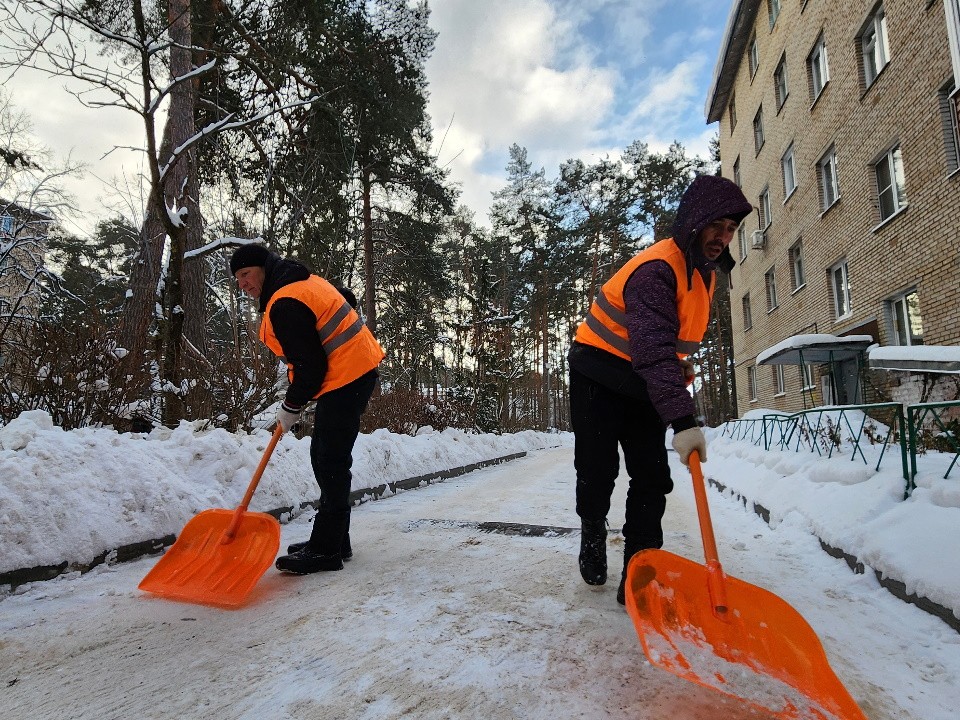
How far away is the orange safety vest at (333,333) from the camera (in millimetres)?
2957

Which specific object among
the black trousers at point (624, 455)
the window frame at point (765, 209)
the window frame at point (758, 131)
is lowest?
the black trousers at point (624, 455)

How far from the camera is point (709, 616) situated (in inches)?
70.5

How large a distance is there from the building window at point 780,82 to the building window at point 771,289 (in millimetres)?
4696

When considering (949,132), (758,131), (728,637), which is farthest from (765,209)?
(728,637)

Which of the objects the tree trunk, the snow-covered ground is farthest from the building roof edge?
the snow-covered ground

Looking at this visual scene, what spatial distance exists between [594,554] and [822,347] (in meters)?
9.89

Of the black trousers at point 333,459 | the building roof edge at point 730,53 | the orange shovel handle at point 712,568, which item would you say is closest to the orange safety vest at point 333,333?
the black trousers at point 333,459

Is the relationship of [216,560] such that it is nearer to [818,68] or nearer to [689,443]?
[689,443]

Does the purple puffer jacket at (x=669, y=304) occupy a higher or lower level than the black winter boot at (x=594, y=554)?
higher

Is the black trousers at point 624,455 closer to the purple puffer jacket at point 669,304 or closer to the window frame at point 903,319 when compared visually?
the purple puffer jacket at point 669,304

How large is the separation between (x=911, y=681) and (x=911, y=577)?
0.73 m

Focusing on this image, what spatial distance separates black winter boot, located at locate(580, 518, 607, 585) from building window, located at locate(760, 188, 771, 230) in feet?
57.0

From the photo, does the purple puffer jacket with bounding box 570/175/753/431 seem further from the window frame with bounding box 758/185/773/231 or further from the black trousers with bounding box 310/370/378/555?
the window frame with bounding box 758/185/773/231

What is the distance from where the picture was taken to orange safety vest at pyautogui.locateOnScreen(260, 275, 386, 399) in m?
2.96
